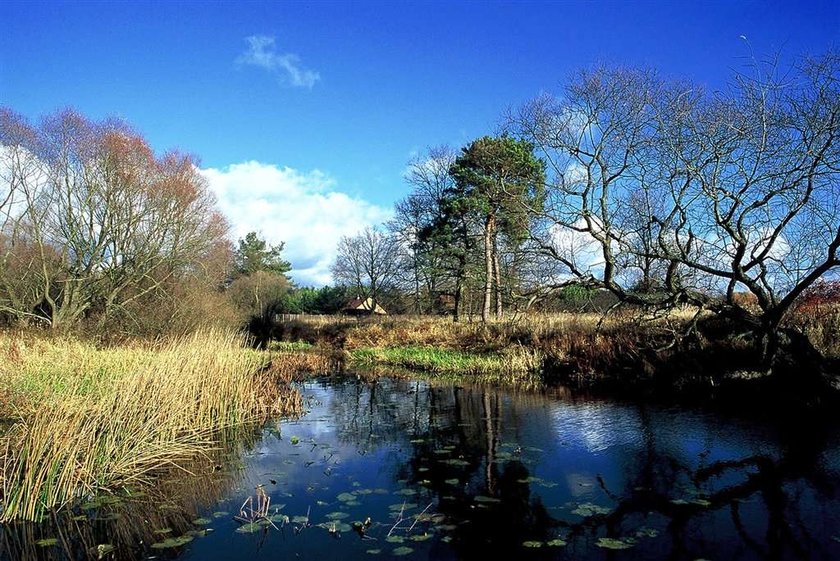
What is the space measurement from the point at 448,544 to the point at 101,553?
9.72 feet

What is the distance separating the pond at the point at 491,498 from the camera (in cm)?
509

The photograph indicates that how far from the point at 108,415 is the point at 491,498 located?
4.42m

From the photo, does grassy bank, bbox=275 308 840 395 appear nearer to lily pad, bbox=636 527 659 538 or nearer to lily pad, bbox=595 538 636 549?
lily pad, bbox=636 527 659 538

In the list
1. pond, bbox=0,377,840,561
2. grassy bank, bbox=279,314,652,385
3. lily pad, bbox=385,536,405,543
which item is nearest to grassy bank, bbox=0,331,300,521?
pond, bbox=0,377,840,561

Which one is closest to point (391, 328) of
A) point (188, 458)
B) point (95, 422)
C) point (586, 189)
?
point (586, 189)

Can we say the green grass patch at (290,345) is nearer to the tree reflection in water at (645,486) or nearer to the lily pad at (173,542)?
the tree reflection in water at (645,486)

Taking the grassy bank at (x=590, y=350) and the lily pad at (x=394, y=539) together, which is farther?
the grassy bank at (x=590, y=350)

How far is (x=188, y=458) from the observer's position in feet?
26.1

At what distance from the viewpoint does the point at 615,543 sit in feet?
16.8

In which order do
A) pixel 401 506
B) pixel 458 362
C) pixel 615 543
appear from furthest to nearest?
pixel 458 362 → pixel 401 506 → pixel 615 543

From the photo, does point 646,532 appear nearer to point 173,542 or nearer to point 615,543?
point 615,543

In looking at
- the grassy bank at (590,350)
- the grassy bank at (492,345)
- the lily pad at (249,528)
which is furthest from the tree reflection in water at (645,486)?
the grassy bank at (492,345)

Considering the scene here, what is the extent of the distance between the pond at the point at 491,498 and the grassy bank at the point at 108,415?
15.8 inches

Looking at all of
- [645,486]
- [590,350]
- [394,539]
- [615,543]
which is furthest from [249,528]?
[590,350]
